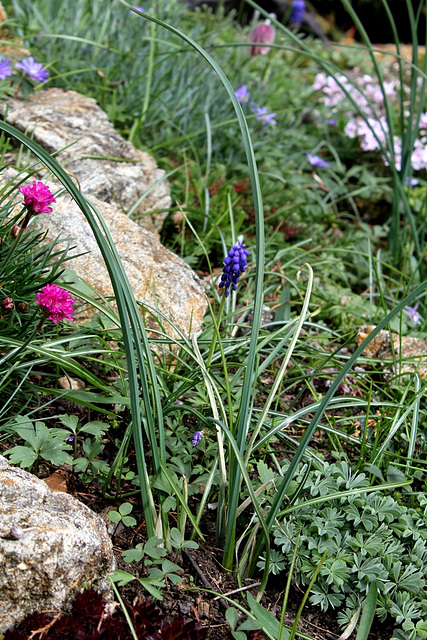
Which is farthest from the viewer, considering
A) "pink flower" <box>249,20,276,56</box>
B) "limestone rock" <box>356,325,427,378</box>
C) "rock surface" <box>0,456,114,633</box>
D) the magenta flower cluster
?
"pink flower" <box>249,20,276,56</box>

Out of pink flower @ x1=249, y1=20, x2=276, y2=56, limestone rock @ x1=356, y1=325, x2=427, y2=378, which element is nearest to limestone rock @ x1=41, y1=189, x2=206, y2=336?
limestone rock @ x1=356, y1=325, x2=427, y2=378

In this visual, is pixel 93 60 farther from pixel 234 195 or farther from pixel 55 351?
pixel 55 351

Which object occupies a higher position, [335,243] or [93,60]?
[93,60]

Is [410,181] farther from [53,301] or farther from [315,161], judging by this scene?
[53,301]

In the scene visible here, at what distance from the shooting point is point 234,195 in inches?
125

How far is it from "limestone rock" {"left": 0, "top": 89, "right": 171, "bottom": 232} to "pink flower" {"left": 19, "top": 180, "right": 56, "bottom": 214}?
84cm

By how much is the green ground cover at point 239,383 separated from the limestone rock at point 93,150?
0.58 feet

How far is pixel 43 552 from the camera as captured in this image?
50.8 inches

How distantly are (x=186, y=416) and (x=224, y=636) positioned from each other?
2.52 feet

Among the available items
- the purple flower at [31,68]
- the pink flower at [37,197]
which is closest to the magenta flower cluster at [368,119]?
the purple flower at [31,68]

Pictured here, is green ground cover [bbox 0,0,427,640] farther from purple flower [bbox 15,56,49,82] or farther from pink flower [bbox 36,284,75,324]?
purple flower [bbox 15,56,49,82]

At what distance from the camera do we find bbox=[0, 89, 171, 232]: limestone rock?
267 cm

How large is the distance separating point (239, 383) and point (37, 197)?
96 cm

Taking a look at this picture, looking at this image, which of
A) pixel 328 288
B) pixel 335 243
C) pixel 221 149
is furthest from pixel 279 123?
pixel 328 288
